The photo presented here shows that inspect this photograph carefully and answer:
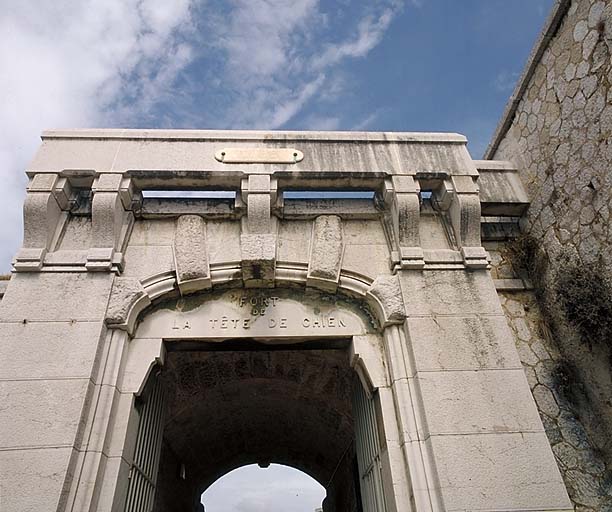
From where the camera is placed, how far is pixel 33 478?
10.9 feet

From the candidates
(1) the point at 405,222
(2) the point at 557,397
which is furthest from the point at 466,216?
(2) the point at 557,397

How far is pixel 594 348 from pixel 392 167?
2.66m

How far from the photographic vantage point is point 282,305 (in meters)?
4.61

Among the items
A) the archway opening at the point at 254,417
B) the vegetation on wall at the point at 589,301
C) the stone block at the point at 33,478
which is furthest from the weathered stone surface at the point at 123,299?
the vegetation on wall at the point at 589,301

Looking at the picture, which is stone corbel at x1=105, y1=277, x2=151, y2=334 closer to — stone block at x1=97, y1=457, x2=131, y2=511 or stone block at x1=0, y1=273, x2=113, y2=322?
stone block at x1=0, y1=273, x2=113, y2=322

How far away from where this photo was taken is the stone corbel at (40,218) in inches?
168

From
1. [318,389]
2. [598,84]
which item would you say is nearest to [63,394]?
[318,389]

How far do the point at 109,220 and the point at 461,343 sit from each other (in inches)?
139

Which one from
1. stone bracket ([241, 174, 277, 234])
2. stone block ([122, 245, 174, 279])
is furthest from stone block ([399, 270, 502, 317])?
stone block ([122, 245, 174, 279])

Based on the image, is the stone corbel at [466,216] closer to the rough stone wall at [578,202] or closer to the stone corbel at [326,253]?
the rough stone wall at [578,202]

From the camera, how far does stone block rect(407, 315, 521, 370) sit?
13.3 ft

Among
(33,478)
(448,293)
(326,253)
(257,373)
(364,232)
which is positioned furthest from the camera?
(257,373)

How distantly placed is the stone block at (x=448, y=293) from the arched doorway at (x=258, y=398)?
1.62 feet

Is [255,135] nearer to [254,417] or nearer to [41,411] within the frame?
[41,411]
